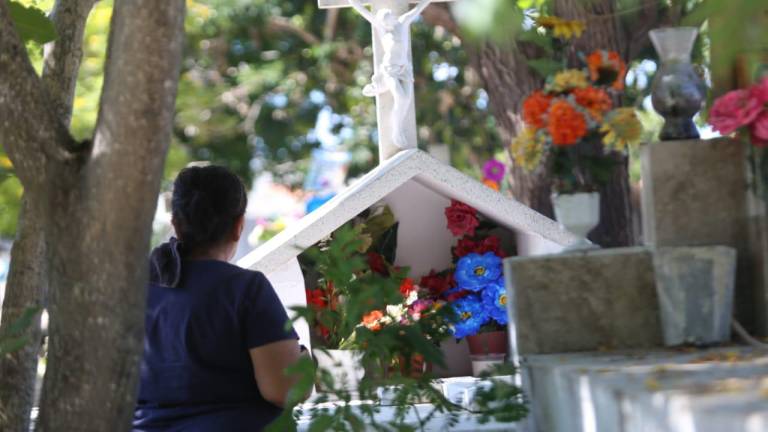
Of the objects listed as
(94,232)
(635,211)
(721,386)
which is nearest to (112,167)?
(94,232)

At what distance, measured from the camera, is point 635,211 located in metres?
10.1

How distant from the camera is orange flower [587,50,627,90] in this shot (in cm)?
416

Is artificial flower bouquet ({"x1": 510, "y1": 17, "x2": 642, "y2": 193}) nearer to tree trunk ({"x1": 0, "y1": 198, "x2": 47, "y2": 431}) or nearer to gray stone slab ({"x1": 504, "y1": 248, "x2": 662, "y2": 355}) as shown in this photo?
gray stone slab ({"x1": 504, "y1": 248, "x2": 662, "y2": 355})

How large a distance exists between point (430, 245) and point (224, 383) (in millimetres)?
3164

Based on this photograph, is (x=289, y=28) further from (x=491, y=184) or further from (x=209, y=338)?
(x=209, y=338)

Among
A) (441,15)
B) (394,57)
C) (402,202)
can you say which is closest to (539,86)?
(441,15)

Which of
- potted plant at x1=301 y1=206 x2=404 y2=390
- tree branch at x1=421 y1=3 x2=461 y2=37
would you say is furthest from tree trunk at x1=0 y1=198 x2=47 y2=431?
tree branch at x1=421 y1=3 x2=461 y2=37

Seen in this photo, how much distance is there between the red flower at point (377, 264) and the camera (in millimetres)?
6605

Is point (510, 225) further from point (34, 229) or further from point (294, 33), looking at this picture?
point (294, 33)

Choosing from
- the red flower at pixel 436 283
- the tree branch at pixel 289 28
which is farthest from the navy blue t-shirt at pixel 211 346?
the tree branch at pixel 289 28

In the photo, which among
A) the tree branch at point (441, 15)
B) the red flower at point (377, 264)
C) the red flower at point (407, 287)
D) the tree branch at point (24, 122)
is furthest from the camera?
the tree branch at point (441, 15)

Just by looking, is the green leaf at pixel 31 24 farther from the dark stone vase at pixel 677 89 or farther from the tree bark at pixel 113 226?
the dark stone vase at pixel 677 89

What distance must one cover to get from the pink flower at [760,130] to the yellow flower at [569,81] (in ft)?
1.71

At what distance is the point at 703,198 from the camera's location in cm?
430
